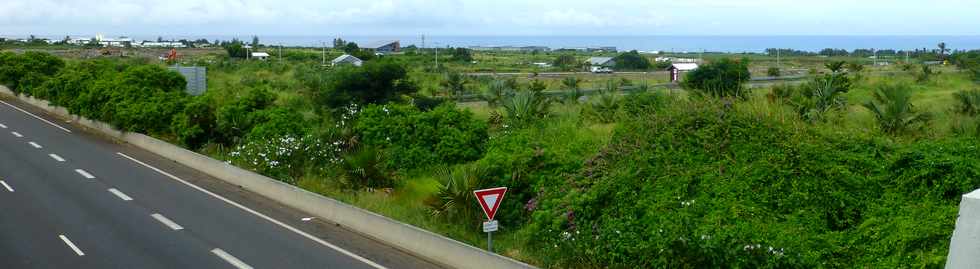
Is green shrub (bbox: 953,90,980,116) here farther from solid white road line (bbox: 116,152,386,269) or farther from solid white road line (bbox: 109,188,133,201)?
solid white road line (bbox: 109,188,133,201)

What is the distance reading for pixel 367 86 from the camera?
1444 inches

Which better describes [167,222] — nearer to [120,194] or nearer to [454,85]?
[120,194]

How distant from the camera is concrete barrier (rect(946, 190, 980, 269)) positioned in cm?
1092

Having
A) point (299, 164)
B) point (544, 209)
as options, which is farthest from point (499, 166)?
point (299, 164)

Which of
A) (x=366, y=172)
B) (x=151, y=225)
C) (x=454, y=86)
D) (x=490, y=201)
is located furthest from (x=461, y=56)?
(x=490, y=201)

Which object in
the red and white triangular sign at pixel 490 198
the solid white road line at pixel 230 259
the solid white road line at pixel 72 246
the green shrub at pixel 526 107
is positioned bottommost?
the solid white road line at pixel 230 259

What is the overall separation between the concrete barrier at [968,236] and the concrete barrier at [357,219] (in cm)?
667

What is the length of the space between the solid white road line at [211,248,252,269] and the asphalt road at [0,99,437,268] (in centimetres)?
2

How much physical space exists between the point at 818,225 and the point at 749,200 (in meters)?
1.21

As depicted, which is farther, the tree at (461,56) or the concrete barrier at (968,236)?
the tree at (461,56)

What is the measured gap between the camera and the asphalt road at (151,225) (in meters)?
16.9

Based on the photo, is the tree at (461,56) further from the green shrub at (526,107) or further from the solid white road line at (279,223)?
the solid white road line at (279,223)

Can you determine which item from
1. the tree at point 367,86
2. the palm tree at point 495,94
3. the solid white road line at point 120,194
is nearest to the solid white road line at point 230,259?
the solid white road line at point 120,194

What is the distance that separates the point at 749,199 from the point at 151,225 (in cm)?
1286
